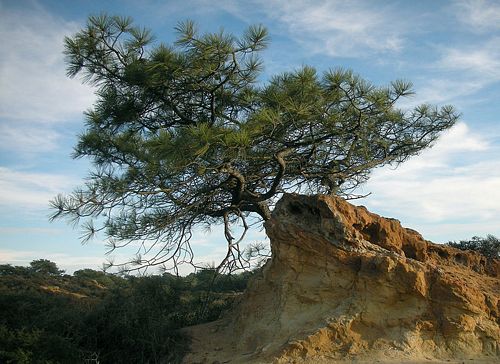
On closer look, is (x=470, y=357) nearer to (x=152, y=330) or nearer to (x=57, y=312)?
(x=152, y=330)

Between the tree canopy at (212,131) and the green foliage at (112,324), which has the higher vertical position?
the tree canopy at (212,131)

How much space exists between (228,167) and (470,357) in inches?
195

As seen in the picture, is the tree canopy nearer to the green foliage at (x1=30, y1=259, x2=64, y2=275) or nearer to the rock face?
Result: the rock face

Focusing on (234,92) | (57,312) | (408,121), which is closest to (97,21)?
(234,92)

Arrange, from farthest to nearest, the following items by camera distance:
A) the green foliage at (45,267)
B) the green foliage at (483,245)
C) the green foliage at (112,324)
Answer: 1. the green foliage at (45,267)
2. the green foliage at (483,245)
3. the green foliage at (112,324)

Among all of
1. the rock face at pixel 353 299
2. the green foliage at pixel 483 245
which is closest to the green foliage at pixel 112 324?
the rock face at pixel 353 299

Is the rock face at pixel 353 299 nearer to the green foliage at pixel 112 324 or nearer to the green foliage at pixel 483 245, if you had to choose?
the green foliage at pixel 112 324

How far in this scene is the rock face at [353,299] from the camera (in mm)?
7703

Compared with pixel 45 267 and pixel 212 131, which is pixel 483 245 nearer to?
pixel 212 131

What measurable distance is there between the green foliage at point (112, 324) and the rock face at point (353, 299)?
86 cm

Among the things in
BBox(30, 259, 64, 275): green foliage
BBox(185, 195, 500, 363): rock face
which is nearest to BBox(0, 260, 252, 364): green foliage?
BBox(185, 195, 500, 363): rock face

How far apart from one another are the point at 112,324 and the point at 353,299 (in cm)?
441

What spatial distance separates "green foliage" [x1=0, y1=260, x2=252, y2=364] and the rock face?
2.82 feet

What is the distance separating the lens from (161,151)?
8.17m
